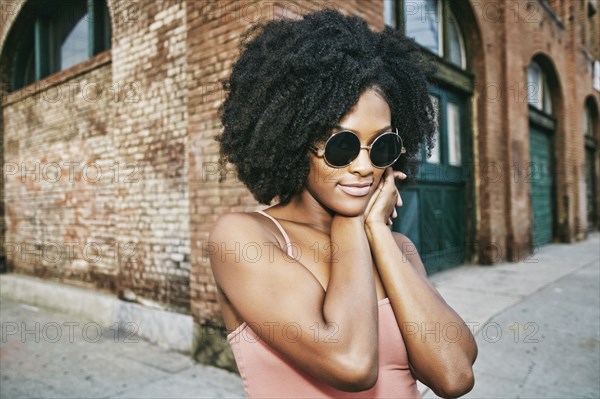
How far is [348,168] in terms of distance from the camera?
1.26 meters

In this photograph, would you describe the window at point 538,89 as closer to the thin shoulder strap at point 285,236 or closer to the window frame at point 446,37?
the window frame at point 446,37

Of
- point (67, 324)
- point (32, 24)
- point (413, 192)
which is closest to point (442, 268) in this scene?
point (413, 192)

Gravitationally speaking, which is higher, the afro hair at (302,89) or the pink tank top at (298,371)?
the afro hair at (302,89)

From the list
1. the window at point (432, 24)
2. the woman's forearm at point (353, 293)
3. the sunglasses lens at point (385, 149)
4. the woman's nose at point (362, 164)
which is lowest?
the woman's forearm at point (353, 293)

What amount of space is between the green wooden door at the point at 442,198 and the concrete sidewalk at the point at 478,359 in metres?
0.83

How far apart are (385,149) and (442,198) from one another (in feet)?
19.8

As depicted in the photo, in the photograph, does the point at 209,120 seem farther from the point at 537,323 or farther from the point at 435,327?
the point at 537,323

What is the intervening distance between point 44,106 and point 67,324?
12.5 feet

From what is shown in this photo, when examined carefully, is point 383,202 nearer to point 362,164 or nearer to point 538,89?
point 362,164

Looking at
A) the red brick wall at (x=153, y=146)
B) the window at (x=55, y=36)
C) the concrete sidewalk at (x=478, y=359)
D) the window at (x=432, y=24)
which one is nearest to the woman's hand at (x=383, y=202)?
the concrete sidewalk at (x=478, y=359)

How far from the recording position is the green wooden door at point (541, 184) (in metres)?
10.1

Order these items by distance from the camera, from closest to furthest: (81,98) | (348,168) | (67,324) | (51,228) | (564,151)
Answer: (348,168) → (67,324) → (81,98) → (51,228) → (564,151)

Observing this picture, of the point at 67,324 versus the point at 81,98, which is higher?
the point at 81,98

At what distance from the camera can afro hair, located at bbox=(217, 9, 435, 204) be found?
138 centimetres
